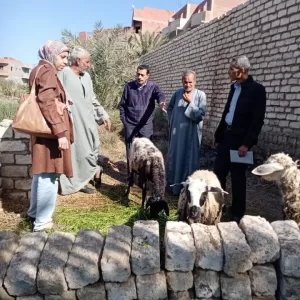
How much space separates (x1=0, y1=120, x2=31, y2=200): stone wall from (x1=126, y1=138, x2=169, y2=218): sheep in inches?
57.1

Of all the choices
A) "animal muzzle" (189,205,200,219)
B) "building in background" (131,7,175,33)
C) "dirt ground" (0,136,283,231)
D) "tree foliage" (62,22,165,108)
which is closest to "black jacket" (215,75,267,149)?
"animal muzzle" (189,205,200,219)

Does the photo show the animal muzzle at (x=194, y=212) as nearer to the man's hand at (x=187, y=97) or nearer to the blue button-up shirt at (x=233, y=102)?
the blue button-up shirt at (x=233, y=102)

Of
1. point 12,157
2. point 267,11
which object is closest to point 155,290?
point 12,157

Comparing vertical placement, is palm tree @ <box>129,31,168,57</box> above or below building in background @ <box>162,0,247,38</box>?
below

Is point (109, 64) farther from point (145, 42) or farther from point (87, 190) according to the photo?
point (145, 42)

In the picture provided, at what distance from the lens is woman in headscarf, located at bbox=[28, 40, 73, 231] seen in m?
2.96

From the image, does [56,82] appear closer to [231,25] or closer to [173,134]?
[173,134]

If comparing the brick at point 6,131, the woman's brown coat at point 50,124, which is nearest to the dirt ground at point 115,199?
the brick at point 6,131

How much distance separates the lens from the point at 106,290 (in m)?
2.20

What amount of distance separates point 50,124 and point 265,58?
18.3 feet

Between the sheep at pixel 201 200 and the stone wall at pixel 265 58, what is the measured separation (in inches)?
109

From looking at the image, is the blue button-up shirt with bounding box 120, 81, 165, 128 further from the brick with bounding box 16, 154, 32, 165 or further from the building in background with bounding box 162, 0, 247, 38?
the building in background with bounding box 162, 0, 247, 38

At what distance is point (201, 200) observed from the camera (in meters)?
3.49

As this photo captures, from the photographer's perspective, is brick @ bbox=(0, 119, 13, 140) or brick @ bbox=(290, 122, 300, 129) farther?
brick @ bbox=(290, 122, 300, 129)
